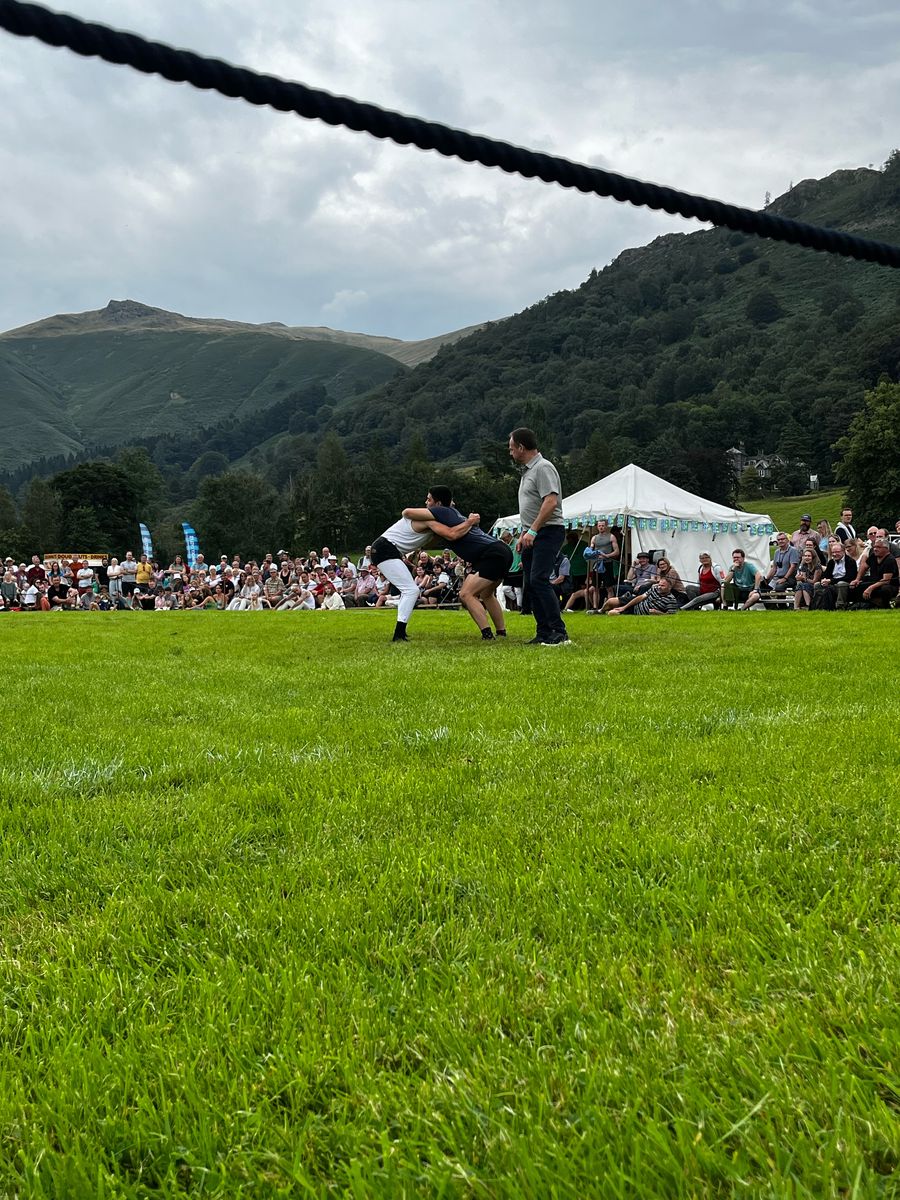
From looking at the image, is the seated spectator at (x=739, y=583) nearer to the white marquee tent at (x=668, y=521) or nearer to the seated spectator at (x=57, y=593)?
the white marquee tent at (x=668, y=521)

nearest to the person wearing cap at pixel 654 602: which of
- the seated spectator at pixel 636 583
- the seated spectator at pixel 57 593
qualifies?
the seated spectator at pixel 636 583

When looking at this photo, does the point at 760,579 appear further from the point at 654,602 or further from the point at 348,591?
the point at 348,591

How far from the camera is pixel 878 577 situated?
51.5 ft

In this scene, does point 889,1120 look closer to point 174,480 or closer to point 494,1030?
point 494,1030

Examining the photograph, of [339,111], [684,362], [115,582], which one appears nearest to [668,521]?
[115,582]

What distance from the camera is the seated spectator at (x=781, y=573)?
18.5 meters

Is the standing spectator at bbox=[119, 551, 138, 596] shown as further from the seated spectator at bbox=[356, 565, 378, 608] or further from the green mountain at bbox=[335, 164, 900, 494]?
the green mountain at bbox=[335, 164, 900, 494]

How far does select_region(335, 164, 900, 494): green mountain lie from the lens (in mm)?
116875

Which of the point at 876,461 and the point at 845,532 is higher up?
the point at 876,461

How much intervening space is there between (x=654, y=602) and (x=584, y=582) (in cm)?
372

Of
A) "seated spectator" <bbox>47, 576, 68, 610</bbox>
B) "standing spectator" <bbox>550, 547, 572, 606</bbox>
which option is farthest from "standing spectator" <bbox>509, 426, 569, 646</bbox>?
"seated spectator" <bbox>47, 576, 68, 610</bbox>

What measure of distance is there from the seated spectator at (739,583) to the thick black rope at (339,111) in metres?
17.2

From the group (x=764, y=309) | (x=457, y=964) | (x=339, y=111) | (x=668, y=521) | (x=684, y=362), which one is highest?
(x=764, y=309)

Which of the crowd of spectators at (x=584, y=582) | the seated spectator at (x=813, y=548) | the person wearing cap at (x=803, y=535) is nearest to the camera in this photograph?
the crowd of spectators at (x=584, y=582)
